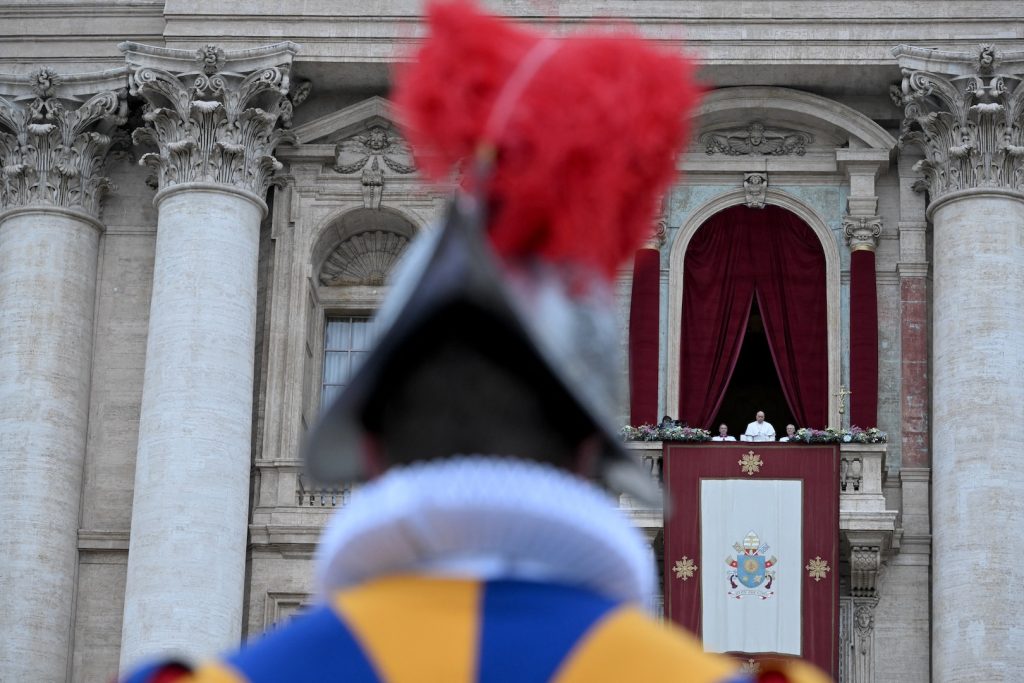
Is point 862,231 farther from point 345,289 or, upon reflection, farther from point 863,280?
point 345,289

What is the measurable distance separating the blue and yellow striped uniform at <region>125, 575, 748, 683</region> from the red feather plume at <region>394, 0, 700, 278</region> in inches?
15.8

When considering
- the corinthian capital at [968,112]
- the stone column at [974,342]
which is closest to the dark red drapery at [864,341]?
the stone column at [974,342]

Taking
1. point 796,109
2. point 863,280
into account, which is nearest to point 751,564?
point 863,280

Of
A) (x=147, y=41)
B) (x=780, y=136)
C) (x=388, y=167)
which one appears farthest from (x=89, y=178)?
(x=780, y=136)

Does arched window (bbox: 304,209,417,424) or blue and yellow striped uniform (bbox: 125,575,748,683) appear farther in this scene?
arched window (bbox: 304,209,417,424)

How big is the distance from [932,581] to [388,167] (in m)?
7.02

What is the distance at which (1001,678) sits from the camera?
21.5 metres

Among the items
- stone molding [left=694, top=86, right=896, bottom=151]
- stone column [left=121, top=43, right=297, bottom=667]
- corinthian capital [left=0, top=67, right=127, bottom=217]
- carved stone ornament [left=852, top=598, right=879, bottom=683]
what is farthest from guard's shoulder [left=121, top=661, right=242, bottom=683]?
corinthian capital [left=0, top=67, right=127, bottom=217]

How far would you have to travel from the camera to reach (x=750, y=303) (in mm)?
23859

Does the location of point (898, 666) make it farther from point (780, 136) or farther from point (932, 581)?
point (780, 136)

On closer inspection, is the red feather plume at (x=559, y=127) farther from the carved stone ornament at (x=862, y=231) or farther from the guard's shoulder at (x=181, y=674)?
the carved stone ornament at (x=862, y=231)

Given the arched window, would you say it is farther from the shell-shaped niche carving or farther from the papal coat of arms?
the papal coat of arms

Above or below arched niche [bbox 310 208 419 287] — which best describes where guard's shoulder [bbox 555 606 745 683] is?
below

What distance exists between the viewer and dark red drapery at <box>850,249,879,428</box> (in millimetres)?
23141
